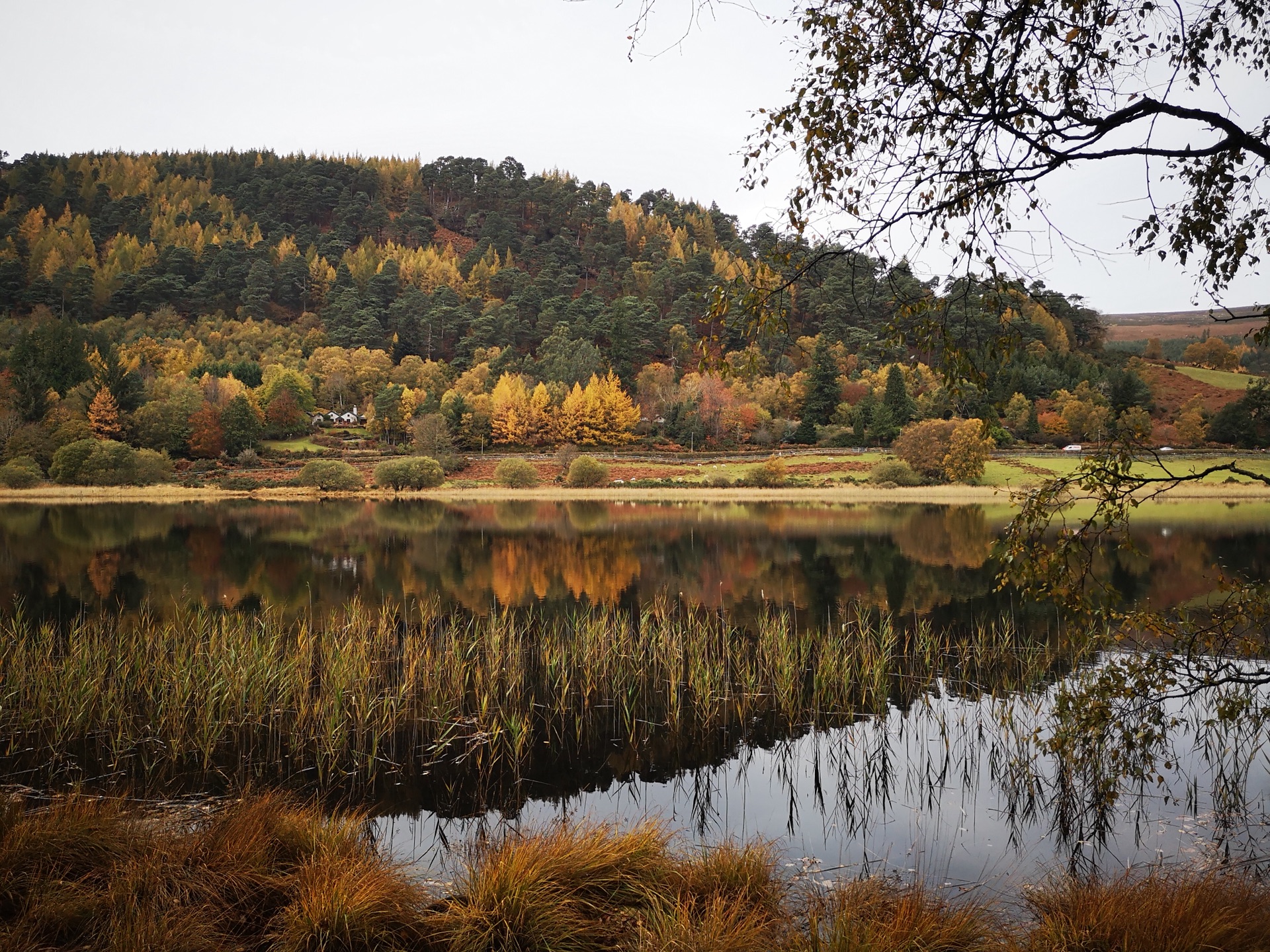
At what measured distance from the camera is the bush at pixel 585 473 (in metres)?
57.5

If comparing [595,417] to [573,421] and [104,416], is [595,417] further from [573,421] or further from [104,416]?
[104,416]

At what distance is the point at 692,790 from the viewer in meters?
7.13

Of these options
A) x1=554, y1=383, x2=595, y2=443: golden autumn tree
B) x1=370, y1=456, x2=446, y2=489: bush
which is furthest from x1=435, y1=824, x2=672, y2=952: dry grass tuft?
x1=554, y1=383, x2=595, y2=443: golden autumn tree

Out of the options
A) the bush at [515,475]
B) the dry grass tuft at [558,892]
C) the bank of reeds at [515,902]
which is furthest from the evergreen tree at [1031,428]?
the dry grass tuft at [558,892]

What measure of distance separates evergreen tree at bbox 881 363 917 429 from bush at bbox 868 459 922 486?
40.7ft

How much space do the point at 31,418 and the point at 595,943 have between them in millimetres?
73838

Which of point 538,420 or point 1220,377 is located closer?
point 538,420

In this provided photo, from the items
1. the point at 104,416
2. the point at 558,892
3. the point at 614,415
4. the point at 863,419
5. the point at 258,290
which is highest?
the point at 258,290

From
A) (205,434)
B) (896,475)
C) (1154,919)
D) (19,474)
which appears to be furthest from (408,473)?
(1154,919)

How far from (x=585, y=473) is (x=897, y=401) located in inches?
1069

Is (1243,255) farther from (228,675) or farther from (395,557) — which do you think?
(395,557)

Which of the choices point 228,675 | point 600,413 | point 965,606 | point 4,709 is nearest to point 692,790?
point 228,675

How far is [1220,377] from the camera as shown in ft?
252

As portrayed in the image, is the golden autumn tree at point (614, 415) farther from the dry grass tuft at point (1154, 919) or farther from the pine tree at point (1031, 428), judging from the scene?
the dry grass tuft at point (1154, 919)
